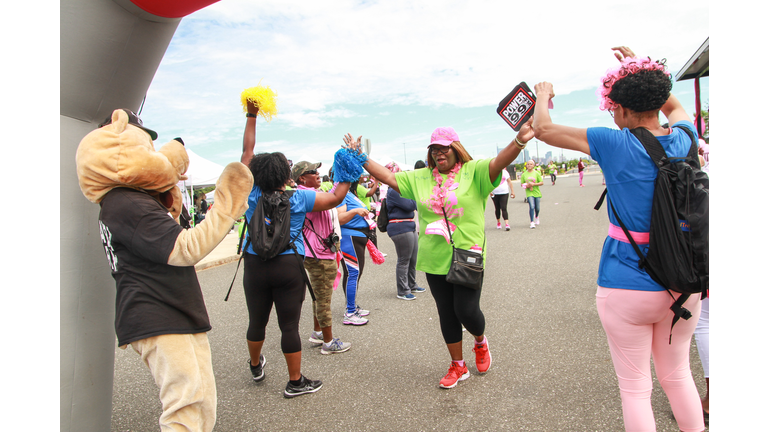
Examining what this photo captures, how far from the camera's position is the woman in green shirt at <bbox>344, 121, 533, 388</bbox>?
3.09 meters

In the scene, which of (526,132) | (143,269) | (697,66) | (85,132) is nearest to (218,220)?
(143,269)

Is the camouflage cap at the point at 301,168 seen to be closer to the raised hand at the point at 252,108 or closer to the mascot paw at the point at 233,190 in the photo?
the raised hand at the point at 252,108

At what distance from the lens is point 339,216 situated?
174 inches

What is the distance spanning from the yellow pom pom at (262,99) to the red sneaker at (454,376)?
2.29m

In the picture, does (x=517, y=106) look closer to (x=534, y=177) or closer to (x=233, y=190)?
(x=233, y=190)

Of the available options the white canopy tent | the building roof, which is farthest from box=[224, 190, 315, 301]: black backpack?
the white canopy tent

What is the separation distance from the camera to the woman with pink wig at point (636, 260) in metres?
1.92

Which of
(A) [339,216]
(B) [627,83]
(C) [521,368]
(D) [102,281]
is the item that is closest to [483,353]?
(C) [521,368]

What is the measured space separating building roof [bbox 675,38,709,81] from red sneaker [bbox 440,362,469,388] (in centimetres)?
649

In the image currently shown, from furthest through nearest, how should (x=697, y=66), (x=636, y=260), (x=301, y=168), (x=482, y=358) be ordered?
(x=697, y=66) < (x=301, y=168) < (x=482, y=358) < (x=636, y=260)

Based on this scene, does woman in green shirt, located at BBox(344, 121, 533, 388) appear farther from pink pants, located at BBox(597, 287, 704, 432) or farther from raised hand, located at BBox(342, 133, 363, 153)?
pink pants, located at BBox(597, 287, 704, 432)

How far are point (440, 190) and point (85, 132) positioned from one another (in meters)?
2.17

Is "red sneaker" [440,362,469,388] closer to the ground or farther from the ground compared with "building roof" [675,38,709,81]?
closer to the ground

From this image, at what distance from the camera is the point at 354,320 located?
4.85 meters
